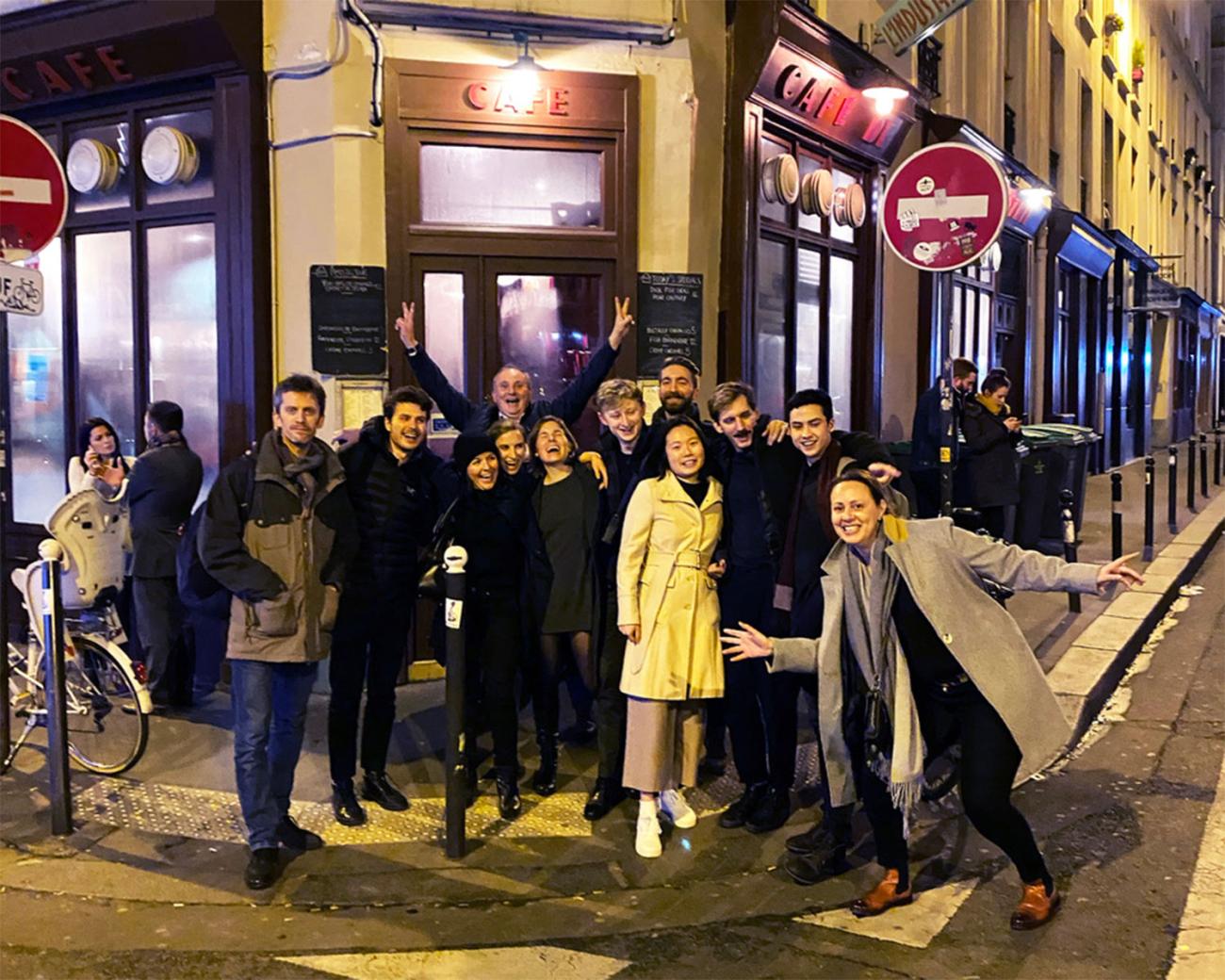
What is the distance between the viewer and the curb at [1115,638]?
7281mm

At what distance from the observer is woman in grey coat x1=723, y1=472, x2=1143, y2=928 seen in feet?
13.9

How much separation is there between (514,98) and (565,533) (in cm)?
345

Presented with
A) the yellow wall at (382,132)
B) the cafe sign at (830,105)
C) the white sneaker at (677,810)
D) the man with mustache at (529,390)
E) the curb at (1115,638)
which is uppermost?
the cafe sign at (830,105)

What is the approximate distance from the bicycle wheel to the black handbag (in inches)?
70.2

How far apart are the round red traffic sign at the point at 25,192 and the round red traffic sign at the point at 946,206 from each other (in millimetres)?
4355

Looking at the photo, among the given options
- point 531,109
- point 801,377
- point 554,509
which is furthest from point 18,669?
point 801,377

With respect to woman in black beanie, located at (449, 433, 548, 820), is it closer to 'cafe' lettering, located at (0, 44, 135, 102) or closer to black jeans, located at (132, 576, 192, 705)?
black jeans, located at (132, 576, 192, 705)

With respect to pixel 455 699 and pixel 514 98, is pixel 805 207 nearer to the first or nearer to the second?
pixel 514 98

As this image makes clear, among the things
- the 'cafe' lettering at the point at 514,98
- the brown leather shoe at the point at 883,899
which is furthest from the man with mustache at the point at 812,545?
the 'cafe' lettering at the point at 514,98

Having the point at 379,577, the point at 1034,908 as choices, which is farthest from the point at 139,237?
the point at 1034,908

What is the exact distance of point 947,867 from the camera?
16.6ft

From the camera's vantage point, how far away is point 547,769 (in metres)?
5.89


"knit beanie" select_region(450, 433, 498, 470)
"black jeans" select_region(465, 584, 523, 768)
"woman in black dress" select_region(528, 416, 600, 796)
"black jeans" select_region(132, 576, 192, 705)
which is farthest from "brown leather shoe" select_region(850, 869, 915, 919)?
"black jeans" select_region(132, 576, 192, 705)

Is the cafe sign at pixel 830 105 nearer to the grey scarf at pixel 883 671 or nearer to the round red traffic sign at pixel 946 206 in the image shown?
the round red traffic sign at pixel 946 206
